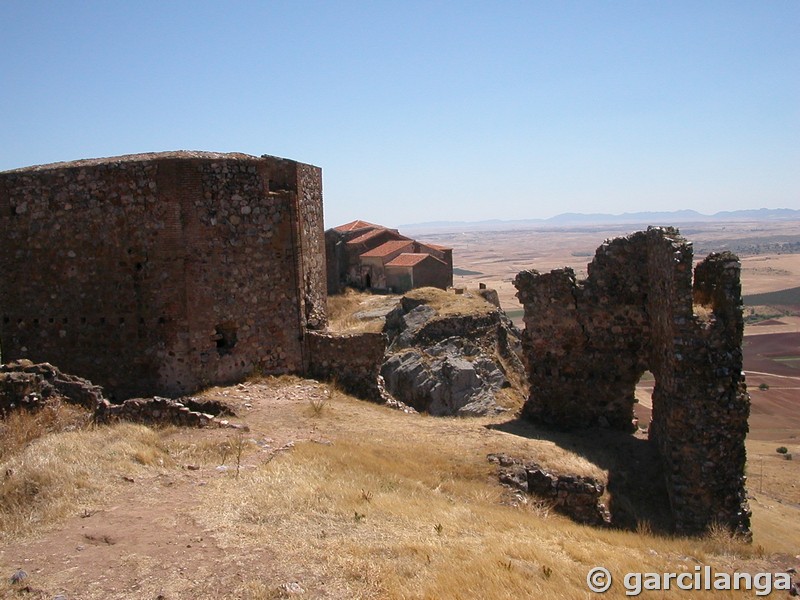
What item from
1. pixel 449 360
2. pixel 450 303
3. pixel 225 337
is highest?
pixel 225 337

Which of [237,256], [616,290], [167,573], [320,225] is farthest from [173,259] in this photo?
[616,290]

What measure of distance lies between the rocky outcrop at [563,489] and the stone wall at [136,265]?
611cm

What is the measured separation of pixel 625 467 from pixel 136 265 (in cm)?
1001

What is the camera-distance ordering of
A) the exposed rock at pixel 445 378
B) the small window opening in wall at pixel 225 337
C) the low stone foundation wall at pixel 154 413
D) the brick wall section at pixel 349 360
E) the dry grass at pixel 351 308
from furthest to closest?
the dry grass at pixel 351 308 → the exposed rock at pixel 445 378 → the brick wall section at pixel 349 360 → the small window opening in wall at pixel 225 337 → the low stone foundation wall at pixel 154 413

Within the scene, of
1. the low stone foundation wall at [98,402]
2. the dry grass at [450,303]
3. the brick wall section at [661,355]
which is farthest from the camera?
the dry grass at [450,303]

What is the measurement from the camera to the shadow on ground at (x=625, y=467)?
11227 millimetres

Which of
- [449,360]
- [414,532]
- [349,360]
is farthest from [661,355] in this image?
[449,360]

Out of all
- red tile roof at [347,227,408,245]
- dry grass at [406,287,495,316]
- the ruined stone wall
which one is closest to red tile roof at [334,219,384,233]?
red tile roof at [347,227,408,245]

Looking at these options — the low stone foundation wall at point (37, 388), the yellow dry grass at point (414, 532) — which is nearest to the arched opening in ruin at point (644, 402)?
the yellow dry grass at point (414, 532)

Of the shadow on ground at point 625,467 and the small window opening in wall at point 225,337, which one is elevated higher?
the small window opening in wall at point 225,337

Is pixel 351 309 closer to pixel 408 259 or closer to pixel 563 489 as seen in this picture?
pixel 408 259

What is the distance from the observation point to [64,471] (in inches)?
310

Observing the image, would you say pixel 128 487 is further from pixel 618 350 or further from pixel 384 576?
pixel 618 350

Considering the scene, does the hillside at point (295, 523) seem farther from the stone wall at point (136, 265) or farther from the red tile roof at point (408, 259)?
the red tile roof at point (408, 259)
